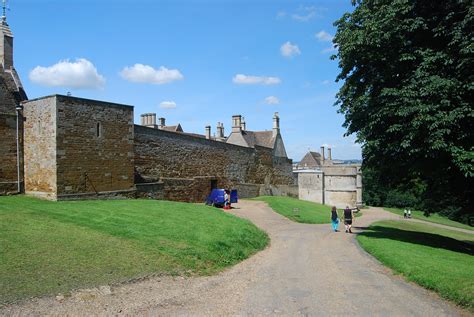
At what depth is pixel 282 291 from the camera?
977cm

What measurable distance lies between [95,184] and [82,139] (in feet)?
8.24

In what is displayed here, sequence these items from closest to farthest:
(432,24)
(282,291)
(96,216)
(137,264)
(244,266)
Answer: (282,291)
(137,264)
(244,266)
(96,216)
(432,24)

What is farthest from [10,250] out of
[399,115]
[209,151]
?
[209,151]

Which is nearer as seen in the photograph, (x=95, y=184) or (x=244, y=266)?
(x=244, y=266)

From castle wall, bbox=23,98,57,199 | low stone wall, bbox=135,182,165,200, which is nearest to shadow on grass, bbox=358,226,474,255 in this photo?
low stone wall, bbox=135,182,165,200

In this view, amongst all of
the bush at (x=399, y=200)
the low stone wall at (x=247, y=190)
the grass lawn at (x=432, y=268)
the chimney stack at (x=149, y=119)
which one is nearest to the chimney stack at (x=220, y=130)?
the chimney stack at (x=149, y=119)

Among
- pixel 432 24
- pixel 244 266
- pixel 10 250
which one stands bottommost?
pixel 244 266

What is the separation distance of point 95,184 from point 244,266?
11875mm

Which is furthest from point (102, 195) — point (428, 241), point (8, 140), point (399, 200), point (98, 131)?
point (399, 200)

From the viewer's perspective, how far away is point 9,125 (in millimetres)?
20484

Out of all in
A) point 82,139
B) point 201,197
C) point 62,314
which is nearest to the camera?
point 62,314

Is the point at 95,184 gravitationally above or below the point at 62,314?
above

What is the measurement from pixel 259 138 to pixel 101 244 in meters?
47.9

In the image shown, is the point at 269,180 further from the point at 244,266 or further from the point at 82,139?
the point at 244,266
